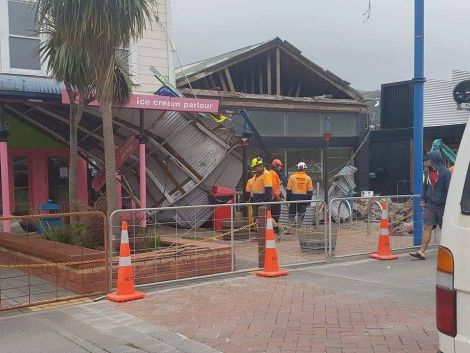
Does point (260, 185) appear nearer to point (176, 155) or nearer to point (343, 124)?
point (176, 155)

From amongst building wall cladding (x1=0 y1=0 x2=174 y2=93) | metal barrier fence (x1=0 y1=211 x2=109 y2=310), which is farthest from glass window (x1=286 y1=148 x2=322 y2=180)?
metal barrier fence (x1=0 y1=211 x2=109 y2=310)

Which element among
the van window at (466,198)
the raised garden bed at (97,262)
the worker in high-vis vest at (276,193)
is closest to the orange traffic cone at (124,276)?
the raised garden bed at (97,262)

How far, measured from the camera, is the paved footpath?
5359 mm

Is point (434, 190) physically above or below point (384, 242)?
above

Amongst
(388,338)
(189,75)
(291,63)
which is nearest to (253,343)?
(388,338)

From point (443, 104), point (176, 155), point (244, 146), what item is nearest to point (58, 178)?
point (176, 155)

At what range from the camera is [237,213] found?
10.9m

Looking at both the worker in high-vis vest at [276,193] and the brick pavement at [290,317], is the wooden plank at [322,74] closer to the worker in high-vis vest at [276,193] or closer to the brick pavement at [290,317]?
the worker in high-vis vest at [276,193]

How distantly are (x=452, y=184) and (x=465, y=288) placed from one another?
571mm

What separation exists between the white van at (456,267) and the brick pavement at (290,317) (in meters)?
2.20

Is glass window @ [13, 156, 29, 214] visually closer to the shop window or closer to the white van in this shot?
the shop window

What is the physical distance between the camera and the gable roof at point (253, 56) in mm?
16500

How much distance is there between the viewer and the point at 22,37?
1277 centimetres

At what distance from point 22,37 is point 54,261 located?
6.82m
